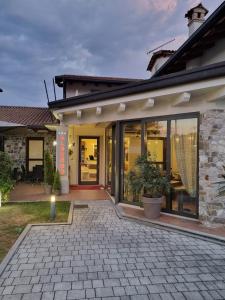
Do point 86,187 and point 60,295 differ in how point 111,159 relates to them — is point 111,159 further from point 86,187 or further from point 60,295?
point 60,295

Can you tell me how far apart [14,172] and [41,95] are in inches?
2300

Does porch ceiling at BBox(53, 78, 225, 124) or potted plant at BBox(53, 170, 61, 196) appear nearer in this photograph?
porch ceiling at BBox(53, 78, 225, 124)

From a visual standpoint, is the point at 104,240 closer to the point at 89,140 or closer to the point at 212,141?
the point at 212,141

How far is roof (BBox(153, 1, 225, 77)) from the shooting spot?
6.54m

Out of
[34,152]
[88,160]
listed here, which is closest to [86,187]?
[88,160]

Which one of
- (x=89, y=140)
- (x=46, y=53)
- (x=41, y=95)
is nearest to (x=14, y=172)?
(x=89, y=140)

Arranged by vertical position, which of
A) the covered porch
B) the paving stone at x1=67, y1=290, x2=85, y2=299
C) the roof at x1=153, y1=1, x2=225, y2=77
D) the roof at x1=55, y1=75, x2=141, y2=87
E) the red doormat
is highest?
the roof at x1=55, y1=75, x2=141, y2=87

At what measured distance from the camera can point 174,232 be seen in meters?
5.64

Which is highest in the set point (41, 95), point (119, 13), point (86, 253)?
point (41, 95)

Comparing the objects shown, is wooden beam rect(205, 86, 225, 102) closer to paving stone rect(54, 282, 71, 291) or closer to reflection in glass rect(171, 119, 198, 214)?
reflection in glass rect(171, 119, 198, 214)

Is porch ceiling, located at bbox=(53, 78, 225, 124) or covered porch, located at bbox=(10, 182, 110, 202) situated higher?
porch ceiling, located at bbox=(53, 78, 225, 124)

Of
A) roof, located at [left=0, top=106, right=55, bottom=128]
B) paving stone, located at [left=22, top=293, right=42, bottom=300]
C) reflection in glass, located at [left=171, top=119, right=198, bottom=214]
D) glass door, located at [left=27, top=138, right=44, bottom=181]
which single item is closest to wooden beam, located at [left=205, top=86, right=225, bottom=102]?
reflection in glass, located at [left=171, top=119, right=198, bottom=214]

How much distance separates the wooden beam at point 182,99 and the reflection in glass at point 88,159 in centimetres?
669

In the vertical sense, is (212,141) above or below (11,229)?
above
